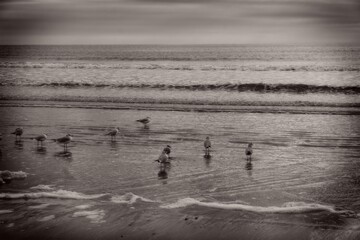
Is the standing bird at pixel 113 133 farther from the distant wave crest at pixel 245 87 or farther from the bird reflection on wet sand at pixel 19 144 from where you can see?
the distant wave crest at pixel 245 87

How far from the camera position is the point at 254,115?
20.8 meters

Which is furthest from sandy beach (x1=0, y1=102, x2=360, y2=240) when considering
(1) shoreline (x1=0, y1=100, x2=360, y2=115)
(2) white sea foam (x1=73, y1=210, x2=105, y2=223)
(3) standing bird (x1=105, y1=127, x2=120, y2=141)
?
(1) shoreline (x1=0, y1=100, x2=360, y2=115)

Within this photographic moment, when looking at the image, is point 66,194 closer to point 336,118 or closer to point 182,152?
point 182,152

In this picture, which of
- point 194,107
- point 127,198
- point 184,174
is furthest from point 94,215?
point 194,107

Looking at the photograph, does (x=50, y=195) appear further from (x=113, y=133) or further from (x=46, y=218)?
(x=113, y=133)

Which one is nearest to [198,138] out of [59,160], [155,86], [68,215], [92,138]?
[92,138]

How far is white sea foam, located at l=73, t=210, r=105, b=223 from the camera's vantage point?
7.70 meters

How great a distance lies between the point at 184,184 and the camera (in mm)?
9891

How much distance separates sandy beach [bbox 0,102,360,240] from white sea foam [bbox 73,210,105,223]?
17mm

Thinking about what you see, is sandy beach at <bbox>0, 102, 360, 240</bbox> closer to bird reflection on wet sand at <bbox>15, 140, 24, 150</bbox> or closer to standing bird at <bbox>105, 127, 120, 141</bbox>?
bird reflection on wet sand at <bbox>15, 140, 24, 150</bbox>

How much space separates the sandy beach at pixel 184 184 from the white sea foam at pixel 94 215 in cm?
2

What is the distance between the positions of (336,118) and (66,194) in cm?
1418

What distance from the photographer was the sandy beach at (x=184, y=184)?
7.40 m

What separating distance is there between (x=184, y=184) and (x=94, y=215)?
253 cm
